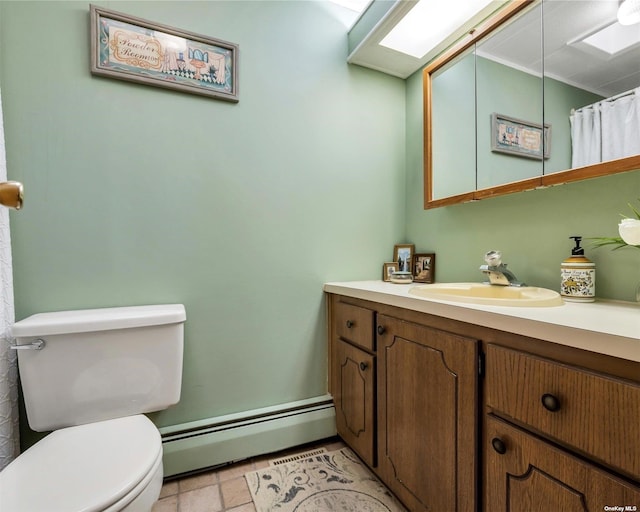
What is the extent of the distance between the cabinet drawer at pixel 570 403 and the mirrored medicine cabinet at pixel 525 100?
0.66 meters

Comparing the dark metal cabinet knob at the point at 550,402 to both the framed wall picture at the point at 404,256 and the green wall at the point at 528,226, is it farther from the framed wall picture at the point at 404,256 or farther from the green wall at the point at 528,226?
the framed wall picture at the point at 404,256

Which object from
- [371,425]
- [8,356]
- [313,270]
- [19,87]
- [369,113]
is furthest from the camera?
[369,113]

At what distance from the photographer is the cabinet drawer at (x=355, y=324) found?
123cm

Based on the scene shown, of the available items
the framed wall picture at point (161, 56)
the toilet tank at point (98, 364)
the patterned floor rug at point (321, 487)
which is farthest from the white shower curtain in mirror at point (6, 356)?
the patterned floor rug at point (321, 487)

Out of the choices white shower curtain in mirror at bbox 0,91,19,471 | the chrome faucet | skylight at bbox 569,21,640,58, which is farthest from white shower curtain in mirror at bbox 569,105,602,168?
white shower curtain in mirror at bbox 0,91,19,471

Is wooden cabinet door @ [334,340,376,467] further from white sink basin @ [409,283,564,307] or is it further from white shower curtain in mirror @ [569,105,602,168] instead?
white shower curtain in mirror @ [569,105,602,168]

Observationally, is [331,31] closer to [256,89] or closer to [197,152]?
[256,89]

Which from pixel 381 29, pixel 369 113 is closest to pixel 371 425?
pixel 369 113

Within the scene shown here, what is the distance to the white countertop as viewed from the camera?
54 centimetres

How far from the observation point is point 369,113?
5.63ft

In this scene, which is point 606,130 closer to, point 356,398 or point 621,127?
point 621,127

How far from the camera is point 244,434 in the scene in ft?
4.66

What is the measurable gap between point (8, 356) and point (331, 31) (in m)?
1.95

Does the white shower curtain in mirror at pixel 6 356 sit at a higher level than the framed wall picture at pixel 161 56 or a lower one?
lower
